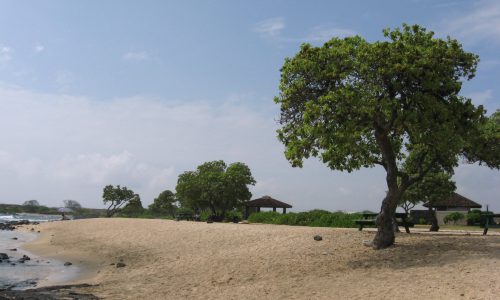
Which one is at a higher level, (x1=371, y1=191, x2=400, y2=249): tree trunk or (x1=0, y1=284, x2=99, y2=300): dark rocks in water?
(x1=371, y1=191, x2=400, y2=249): tree trunk

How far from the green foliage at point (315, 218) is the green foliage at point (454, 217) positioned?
10.6 meters

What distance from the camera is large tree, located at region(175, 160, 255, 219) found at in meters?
50.5

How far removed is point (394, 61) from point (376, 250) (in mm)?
6400

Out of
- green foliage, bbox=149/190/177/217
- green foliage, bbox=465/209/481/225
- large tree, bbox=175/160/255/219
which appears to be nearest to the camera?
green foliage, bbox=465/209/481/225

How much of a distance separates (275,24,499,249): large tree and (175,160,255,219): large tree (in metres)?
31.8

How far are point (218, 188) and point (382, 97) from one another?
35.3m

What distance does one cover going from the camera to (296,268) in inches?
602

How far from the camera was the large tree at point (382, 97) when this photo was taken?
15578 millimetres

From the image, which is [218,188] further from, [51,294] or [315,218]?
[51,294]

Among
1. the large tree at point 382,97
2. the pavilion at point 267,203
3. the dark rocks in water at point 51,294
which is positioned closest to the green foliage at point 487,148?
the large tree at point 382,97

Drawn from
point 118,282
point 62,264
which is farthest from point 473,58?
point 62,264

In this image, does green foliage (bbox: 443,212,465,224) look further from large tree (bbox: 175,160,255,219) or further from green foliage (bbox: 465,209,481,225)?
large tree (bbox: 175,160,255,219)

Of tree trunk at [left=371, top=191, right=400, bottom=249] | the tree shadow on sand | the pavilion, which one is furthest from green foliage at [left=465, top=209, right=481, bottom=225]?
tree trunk at [left=371, top=191, right=400, bottom=249]

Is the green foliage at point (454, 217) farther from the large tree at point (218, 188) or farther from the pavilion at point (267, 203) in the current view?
the large tree at point (218, 188)
